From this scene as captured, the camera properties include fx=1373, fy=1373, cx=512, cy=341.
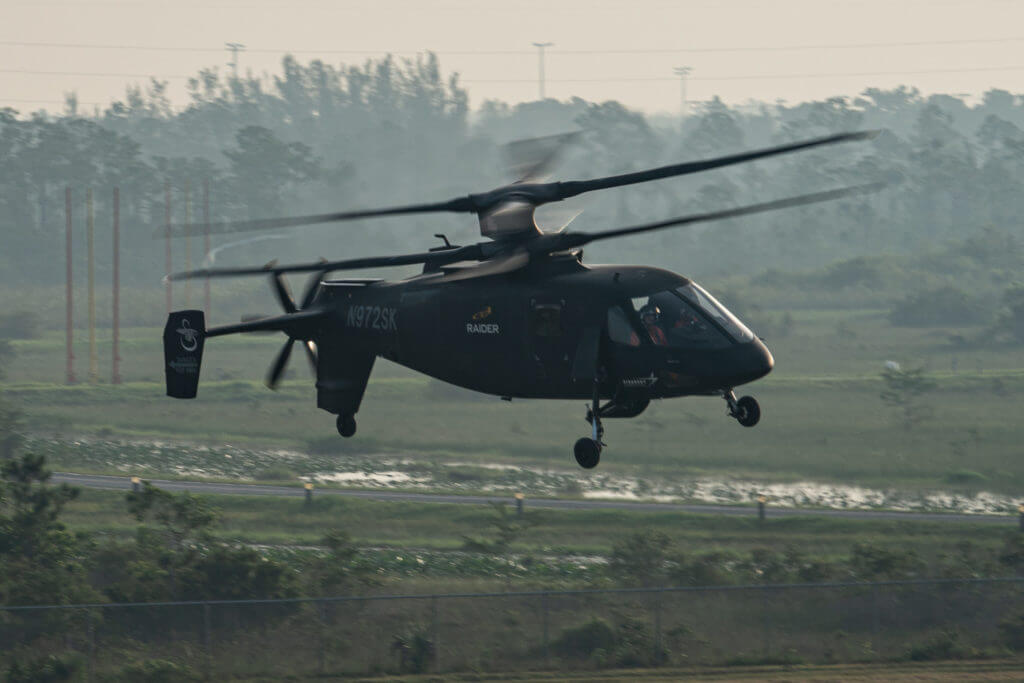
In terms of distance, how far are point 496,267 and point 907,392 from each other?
78.2m

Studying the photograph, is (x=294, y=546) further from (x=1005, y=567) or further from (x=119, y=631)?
(x=1005, y=567)

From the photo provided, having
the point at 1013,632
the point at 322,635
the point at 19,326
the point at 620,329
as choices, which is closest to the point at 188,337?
the point at 620,329

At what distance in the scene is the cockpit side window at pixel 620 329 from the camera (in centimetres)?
2650

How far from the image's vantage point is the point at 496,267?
25812 millimetres

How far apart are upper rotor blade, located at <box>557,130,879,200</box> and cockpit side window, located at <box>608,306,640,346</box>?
2451 mm

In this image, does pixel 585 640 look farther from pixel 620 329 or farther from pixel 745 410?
pixel 620 329

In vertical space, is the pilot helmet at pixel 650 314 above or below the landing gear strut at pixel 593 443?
above

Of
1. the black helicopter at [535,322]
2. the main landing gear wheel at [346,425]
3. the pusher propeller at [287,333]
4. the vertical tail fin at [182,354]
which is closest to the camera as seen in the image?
the black helicopter at [535,322]

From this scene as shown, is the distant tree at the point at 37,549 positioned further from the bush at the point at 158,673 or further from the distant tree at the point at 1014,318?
the distant tree at the point at 1014,318

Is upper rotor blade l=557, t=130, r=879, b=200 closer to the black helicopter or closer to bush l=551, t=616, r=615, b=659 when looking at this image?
the black helicopter

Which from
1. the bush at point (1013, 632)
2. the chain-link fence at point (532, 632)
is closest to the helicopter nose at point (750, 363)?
the chain-link fence at point (532, 632)

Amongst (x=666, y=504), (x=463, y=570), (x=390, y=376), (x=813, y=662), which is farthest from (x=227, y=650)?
(x=390, y=376)

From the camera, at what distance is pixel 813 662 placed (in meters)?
50.6

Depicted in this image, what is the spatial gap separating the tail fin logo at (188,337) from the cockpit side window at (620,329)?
10468 mm
